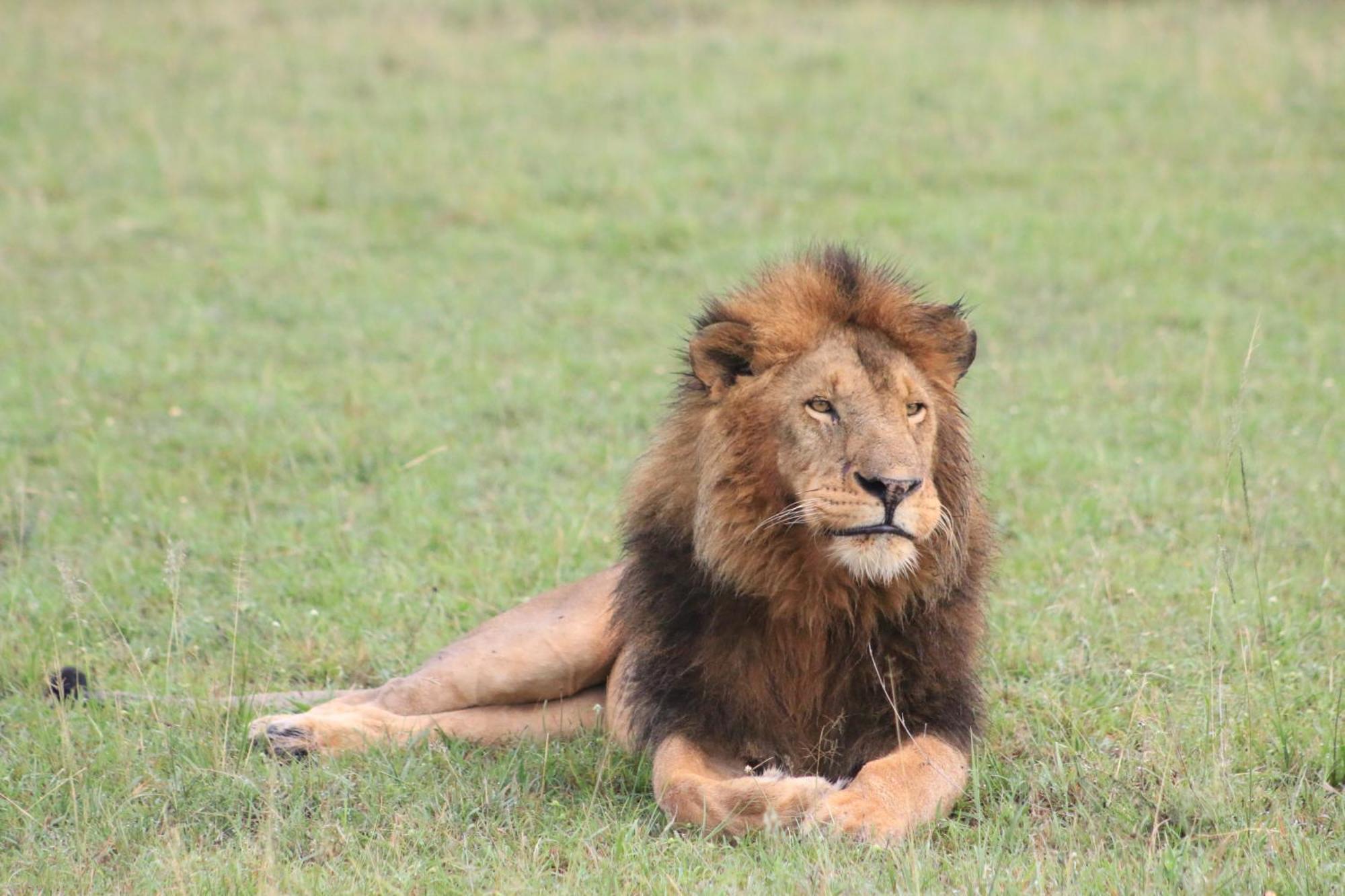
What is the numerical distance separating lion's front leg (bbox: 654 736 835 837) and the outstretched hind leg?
0.89 m

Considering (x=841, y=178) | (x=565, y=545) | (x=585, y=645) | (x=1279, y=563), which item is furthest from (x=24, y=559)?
(x=841, y=178)

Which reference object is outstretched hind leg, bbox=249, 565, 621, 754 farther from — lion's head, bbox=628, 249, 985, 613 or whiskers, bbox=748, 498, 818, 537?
whiskers, bbox=748, 498, 818, 537

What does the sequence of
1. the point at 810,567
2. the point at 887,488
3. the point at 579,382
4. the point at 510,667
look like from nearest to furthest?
the point at 887,488, the point at 810,567, the point at 510,667, the point at 579,382

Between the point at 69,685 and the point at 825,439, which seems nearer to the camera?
the point at 825,439

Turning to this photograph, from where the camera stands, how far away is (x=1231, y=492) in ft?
21.2

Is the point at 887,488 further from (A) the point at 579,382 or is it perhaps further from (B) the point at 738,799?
(A) the point at 579,382

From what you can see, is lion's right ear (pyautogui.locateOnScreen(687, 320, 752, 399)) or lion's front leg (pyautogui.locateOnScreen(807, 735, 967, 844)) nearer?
lion's front leg (pyautogui.locateOnScreen(807, 735, 967, 844))

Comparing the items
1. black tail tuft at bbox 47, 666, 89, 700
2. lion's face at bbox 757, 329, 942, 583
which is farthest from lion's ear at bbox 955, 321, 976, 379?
black tail tuft at bbox 47, 666, 89, 700

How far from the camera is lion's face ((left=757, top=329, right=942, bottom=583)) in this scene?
11.7ft

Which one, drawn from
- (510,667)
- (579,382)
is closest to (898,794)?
(510,667)

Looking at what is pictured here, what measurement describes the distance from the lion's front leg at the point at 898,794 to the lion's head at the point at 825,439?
1.31 feet

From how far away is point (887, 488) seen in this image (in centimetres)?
355

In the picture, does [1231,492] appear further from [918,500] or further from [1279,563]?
[918,500]

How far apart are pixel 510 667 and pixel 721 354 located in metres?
1.28
